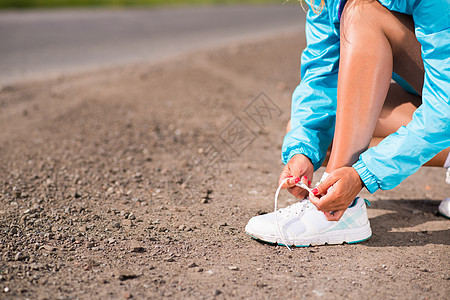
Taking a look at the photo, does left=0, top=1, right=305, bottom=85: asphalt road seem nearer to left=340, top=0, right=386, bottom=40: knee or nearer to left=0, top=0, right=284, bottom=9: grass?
left=0, top=0, right=284, bottom=9: grass

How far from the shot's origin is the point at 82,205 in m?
2.50

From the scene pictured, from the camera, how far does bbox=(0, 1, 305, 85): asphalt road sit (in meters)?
6.67

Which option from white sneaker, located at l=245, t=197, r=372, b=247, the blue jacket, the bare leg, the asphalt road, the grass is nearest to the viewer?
the blue jacket

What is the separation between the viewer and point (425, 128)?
1.80 m

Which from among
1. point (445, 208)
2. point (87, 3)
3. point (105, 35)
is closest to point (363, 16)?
point (445, 208)

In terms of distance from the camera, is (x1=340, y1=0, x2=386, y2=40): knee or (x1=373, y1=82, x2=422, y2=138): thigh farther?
(x1=373, y1=82, x2=422, y2=138): thigh

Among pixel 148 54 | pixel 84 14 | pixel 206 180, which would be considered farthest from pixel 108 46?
pixel 206 180

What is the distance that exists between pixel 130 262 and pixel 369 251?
100cm

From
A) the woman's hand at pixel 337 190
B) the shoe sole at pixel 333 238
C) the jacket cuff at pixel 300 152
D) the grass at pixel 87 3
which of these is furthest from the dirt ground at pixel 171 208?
the grass at pixel 87 3

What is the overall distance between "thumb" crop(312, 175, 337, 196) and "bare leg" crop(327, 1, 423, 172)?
0.10 meters

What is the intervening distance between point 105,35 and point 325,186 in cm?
801

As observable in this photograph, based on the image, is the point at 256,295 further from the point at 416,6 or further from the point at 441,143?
the point at 416,6

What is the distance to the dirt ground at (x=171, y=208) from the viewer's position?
5.89 feet

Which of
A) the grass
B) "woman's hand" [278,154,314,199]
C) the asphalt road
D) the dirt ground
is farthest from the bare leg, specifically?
the grass
